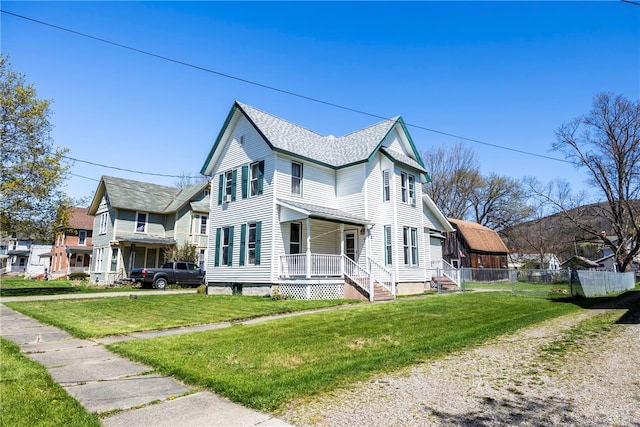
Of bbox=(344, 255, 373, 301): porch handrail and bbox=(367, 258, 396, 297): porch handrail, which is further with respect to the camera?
bbox=(367, 258, 396, 297): porch handrail

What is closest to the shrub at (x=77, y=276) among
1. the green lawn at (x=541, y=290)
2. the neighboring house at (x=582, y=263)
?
the green lawn at (x=541, y=290)

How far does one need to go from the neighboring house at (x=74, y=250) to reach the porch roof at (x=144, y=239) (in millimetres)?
10275

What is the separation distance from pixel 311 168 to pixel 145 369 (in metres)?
14.4

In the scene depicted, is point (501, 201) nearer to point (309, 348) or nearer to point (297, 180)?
point (297, 180)

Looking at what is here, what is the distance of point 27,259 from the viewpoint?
2330 inches

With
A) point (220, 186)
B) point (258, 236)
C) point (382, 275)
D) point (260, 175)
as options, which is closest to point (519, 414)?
point (382, 275)

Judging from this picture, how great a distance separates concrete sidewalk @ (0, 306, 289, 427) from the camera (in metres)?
3.84

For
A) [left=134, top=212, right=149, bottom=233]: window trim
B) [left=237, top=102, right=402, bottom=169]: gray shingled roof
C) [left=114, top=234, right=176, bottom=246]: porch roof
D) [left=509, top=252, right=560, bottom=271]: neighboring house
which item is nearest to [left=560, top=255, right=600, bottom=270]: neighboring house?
[left=509, top=252, right=560, bottom=271]: neighboring house

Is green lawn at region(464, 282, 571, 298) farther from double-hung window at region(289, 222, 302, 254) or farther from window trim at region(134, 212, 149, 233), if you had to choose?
window trim at region(134, 212, 149, 233)

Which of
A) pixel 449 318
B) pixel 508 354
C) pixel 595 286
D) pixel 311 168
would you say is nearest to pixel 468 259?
pixel 595 286

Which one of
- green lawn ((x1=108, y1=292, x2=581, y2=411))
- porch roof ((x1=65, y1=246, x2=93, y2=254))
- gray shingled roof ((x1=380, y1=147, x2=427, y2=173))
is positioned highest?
Result: gray shingled roof ((x1=380, y1=147, x2=427, y2=173))

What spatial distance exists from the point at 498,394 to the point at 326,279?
1180 centimetres

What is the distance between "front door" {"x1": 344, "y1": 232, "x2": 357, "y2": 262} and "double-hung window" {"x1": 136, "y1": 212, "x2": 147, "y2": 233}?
21.1 meters

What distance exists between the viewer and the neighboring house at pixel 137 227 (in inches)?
1213
